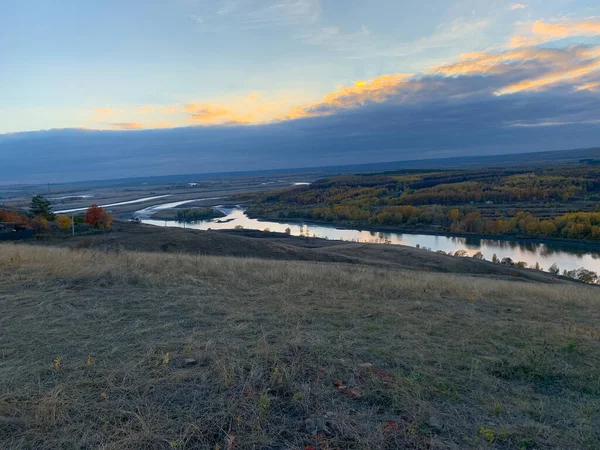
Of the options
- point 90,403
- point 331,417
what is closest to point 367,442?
point 331,417

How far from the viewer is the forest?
177 feet

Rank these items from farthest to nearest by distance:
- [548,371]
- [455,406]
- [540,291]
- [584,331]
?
1. [540,291]
2. [584,331]
3. [548,371]
4. [455,406]

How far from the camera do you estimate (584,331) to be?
631 cm

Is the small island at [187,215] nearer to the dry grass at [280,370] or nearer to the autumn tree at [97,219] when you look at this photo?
the autumn tree at [97,219]

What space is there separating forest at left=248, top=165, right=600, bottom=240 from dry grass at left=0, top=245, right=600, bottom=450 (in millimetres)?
52229

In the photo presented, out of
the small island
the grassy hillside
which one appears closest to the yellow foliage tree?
Result: the grassy hillside

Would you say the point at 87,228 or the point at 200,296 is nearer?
the point at 200,296

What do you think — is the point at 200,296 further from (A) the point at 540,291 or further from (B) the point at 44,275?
(A) the point at 540,291

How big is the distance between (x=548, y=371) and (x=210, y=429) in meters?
3.72

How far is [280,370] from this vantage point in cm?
412

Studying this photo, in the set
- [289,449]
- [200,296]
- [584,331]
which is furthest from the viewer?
[200,296]

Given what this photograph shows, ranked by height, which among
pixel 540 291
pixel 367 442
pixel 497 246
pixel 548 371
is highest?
pixel 367 442

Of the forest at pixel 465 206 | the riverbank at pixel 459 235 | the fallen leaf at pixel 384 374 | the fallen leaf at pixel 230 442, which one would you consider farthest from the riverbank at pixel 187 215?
the fallen leaf at pixel 230 442

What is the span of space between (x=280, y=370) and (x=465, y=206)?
77.7 meters
